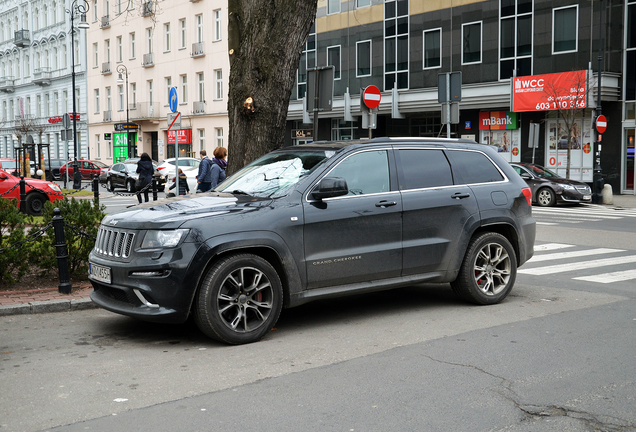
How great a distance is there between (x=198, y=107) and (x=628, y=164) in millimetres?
30451

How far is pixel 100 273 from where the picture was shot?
255 inches

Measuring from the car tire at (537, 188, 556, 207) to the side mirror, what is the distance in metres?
19.7

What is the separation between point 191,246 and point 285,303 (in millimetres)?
1080

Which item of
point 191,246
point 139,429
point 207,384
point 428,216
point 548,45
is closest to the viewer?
point 139,429

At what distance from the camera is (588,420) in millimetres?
4410

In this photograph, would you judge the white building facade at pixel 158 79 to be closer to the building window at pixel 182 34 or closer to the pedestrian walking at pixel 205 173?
the building window at pixel 182 34

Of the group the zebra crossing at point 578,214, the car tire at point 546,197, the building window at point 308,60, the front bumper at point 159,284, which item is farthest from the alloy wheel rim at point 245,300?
the building window at point 308,60

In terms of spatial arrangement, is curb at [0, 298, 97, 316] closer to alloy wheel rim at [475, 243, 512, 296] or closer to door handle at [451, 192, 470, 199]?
door handle at [451, 192, 470, 199]

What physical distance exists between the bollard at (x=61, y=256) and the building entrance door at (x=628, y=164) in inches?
1033

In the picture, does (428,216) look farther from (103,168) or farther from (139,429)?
(103,168)

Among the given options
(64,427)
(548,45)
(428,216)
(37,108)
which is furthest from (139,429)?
(37,108)

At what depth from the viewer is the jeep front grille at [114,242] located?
6.22 meters

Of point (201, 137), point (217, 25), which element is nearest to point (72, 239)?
point (217, 25)

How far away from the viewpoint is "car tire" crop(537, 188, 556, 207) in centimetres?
2486
